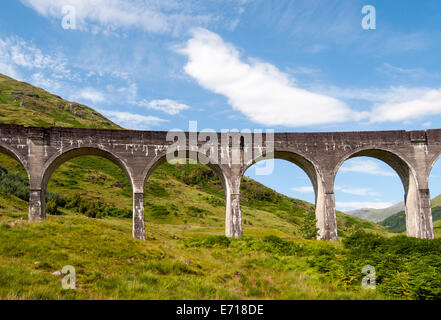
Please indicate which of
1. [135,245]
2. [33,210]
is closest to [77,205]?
[33,210]

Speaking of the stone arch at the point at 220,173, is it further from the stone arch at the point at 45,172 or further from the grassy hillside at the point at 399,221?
the grassy hillside at the point at 399,221

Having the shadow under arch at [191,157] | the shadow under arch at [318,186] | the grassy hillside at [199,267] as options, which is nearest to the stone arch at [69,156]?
the shadow under arch at [191,157]

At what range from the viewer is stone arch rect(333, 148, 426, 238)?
22891 mm

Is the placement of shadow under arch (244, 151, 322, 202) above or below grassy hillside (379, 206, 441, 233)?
above

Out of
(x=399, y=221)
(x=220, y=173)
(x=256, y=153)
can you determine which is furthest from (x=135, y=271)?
(x=399, y=221)

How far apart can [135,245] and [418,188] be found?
790 inches

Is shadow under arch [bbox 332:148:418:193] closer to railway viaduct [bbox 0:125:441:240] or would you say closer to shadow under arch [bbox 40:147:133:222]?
railway viaduct [bbox 0:125:441:240]

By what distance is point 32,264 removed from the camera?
419 inches

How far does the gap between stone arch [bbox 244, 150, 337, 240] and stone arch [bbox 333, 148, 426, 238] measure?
54.4 inches

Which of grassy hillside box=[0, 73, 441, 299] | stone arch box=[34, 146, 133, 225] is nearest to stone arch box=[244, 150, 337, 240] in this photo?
grassy hillside box=[0, 73, 441, 299]

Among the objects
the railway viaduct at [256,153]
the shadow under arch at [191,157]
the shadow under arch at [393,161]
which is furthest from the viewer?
the shadow under arch at [393,161]

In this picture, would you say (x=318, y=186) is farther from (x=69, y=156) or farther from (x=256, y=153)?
(x=69, y=156)

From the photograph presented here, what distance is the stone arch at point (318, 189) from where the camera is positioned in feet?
73.2

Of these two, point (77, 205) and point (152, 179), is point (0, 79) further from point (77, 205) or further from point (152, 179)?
point (77, 205)
